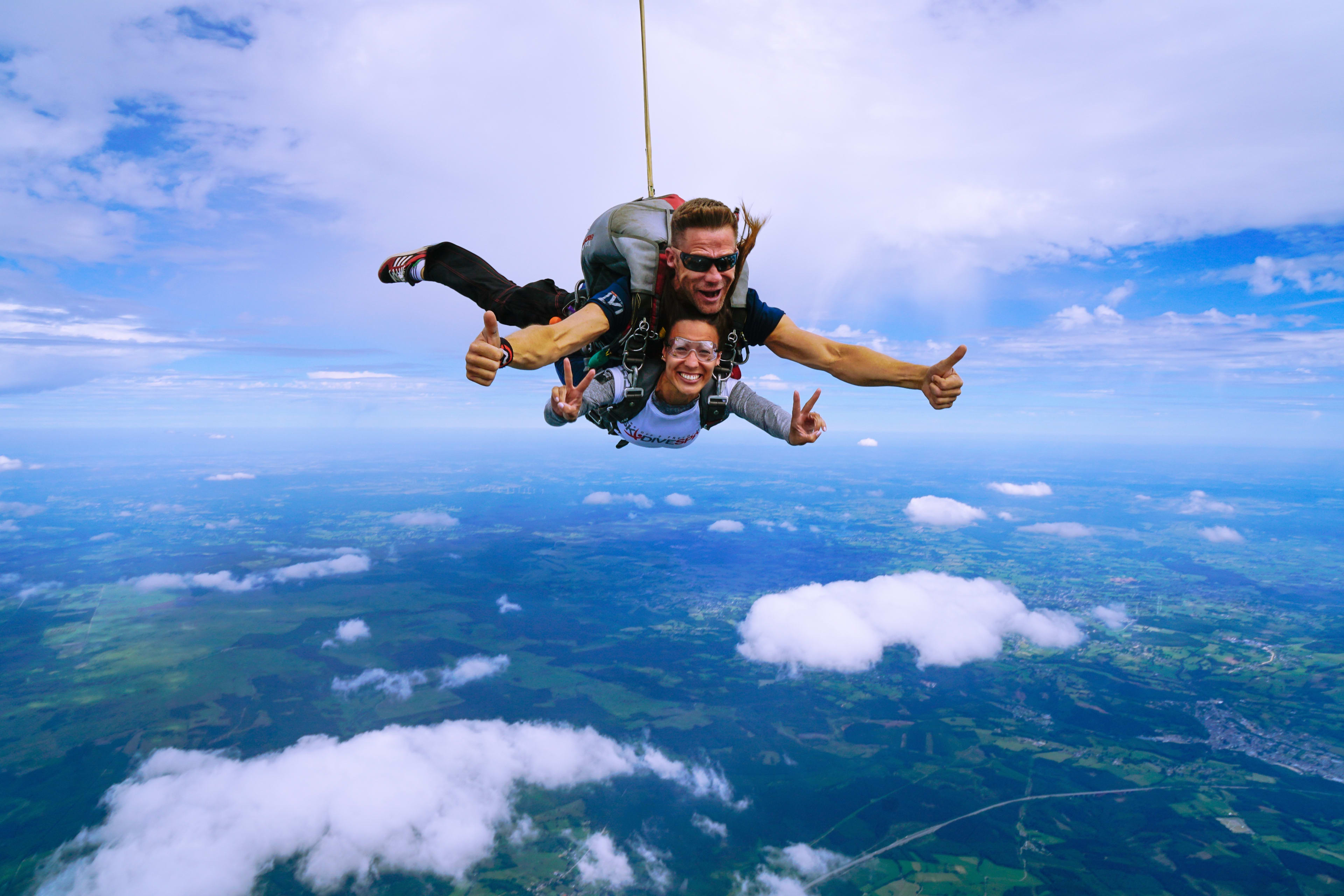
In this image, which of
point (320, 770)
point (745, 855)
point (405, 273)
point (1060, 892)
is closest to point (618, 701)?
point (745, 855)

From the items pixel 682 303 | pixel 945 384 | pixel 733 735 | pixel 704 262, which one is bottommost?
pixel 733 735

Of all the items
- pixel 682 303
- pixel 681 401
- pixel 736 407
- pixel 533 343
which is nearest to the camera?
pixel 533 343

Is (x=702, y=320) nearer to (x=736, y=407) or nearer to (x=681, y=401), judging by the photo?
(x=681, y=401)

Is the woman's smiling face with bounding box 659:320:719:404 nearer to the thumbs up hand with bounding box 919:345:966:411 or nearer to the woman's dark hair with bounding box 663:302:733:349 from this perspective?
the woman's dark hair with bounding box 663:302:733:349

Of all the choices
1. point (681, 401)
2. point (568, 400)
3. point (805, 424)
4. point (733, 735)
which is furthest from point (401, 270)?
point (733, 735)

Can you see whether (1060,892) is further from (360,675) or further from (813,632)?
(360,675)

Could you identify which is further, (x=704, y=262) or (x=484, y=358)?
(x=704, y=262)

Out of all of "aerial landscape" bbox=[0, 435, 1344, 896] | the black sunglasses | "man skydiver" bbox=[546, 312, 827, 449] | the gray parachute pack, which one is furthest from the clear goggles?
"aerial landscape" bbox=[0, 435, 1344, 896]

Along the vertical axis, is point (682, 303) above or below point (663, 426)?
above
